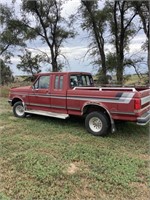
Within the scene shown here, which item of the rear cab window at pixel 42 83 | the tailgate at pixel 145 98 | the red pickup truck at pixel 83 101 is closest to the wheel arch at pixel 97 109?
the red pickup truck at pixel 83 101

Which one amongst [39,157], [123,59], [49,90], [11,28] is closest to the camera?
[39,157]

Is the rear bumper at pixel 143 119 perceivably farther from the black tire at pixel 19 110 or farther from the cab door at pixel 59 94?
the black tire at pixel 19 110

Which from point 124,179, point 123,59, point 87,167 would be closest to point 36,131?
point 87,167

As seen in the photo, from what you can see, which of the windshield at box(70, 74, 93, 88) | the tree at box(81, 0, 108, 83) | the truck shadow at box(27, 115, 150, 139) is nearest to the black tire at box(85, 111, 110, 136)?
the truck shadow at box(27, 115, 150, 139)

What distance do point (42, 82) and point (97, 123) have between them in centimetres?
245

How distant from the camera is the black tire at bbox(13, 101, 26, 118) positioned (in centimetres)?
802

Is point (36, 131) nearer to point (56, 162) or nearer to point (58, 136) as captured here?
point (58, 136)

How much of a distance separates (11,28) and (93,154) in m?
18.1

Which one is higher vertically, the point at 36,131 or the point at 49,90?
the point at 49,90

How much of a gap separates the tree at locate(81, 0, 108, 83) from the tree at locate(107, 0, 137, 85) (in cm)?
66

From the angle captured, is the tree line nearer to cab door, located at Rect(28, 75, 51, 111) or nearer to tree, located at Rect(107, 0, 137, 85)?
tree, located at Rect(107, 0, 137, 85)

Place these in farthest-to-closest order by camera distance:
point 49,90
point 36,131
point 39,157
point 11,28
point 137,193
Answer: point 11,28
point 49,90
point 36,131
point 39,157
point 137,193

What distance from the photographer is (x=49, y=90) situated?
22.9ft

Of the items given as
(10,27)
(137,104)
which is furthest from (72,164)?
(10,27)
